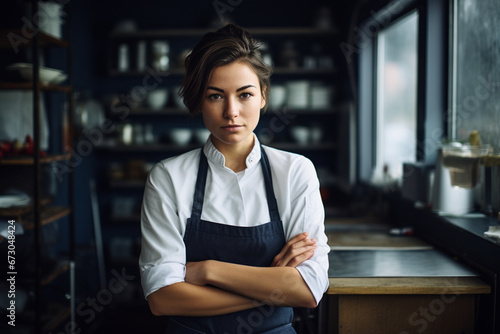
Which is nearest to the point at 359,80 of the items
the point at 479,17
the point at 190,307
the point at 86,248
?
the point at 479,17

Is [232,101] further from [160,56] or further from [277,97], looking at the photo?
→ [160,56]

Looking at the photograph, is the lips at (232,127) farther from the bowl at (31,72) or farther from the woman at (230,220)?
the bowl at (31,72)

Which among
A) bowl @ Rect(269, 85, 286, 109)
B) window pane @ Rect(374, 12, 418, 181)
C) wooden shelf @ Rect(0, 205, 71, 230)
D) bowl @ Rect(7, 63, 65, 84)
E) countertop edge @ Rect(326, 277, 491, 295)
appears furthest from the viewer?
bowl @ Rect(269, 85, 286, 109)

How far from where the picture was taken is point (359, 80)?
3.77 metres

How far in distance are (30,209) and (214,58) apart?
70.0 inches

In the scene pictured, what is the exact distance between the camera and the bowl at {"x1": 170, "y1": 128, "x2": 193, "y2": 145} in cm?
422

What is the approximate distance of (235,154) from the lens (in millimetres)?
1571

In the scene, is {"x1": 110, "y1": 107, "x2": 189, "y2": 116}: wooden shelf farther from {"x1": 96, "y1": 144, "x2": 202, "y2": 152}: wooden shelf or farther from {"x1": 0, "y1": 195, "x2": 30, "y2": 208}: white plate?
{"x1": 0, "y1": 195, "x2": 30, "y2": 208}: white plate

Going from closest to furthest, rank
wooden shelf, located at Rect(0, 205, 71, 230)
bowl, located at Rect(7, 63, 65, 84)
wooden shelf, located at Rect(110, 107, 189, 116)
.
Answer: wooden shelf, located at Rect(0, 205, 71, 230) < bowl, located at Rect(7, 63, 65, 84) < wooden shelf, located at Rect(110, 107, 189, 116)

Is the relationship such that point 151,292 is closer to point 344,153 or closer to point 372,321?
point 372,321

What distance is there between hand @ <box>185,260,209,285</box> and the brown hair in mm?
468

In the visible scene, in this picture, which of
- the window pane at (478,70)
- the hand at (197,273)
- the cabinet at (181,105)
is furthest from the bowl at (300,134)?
the hand at (197,273)

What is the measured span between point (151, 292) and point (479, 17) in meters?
1.84

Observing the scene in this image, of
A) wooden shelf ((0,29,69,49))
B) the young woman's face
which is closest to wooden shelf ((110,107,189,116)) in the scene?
wooden shelf ((0,29,69,49))
